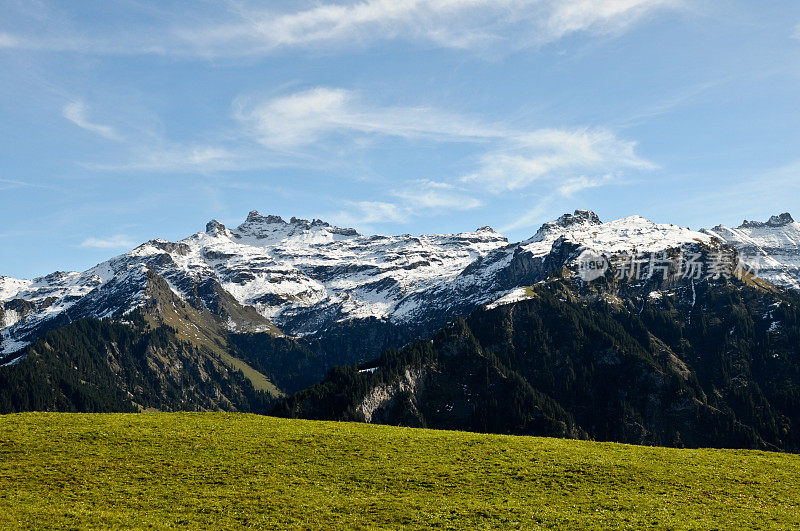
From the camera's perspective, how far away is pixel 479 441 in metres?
67.8

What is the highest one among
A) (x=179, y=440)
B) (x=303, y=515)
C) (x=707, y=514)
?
(x=179, y=440)

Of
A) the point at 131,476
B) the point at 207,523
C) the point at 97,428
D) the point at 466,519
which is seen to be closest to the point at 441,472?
the point at 466,519

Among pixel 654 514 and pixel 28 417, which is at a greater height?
pixel 28 417

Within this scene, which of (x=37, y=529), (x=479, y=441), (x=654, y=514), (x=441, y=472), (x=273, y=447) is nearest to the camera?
(x=37, y=529)

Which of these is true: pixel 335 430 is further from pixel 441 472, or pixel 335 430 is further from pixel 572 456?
pixel 572 456

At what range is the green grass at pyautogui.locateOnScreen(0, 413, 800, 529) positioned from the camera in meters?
44.8

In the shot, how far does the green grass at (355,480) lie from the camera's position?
44.8 meters

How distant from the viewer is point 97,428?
65125 millimetres

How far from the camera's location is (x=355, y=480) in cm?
5341

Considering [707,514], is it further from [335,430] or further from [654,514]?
[335,430]

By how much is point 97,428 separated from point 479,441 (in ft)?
131

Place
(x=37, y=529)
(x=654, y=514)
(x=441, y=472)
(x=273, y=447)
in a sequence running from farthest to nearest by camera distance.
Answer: (x=273, y=447), (x=441, y=472), (x=654, y=514), (x=37, y=529)

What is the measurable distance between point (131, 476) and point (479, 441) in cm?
3458

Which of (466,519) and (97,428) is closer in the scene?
(466,519)
